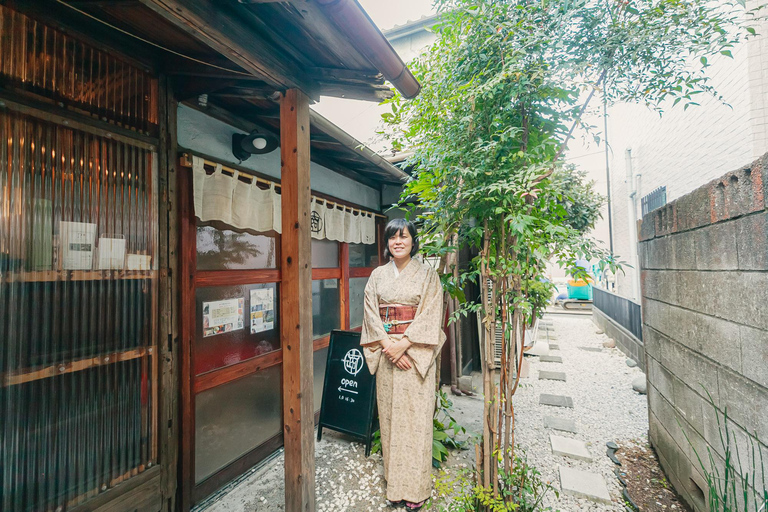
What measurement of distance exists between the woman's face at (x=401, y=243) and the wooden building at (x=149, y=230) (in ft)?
2.90

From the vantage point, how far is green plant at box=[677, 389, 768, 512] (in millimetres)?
1538

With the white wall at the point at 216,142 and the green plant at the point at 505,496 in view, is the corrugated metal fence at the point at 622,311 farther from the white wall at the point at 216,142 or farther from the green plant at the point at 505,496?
Answer: the white wall at the point at 216,142

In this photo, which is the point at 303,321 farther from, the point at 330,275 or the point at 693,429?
the point at 693,429

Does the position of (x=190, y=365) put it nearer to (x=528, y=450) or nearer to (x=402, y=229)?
(x=402, y=229)

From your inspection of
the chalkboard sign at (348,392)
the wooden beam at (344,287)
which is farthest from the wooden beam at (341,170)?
the chalkboard sign at (348,392)

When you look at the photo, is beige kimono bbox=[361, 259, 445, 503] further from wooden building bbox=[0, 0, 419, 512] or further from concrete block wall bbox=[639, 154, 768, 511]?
concrete block wall bbox=[639, 154, 768, 511]

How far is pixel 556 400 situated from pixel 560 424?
75 cm

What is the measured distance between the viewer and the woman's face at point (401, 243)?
2846mm

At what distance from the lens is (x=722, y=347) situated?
1.89 meters

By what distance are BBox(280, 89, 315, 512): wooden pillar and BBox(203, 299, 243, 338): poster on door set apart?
1.09m

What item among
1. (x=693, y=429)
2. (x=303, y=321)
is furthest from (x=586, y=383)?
(x=303, y=321)

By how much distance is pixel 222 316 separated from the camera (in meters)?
2.95

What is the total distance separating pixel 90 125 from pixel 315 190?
7.40 feet

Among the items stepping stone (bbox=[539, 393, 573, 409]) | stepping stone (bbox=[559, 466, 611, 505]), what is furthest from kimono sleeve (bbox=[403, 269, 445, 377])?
stepping stone (bbox=[539, 393, 573, 409])
